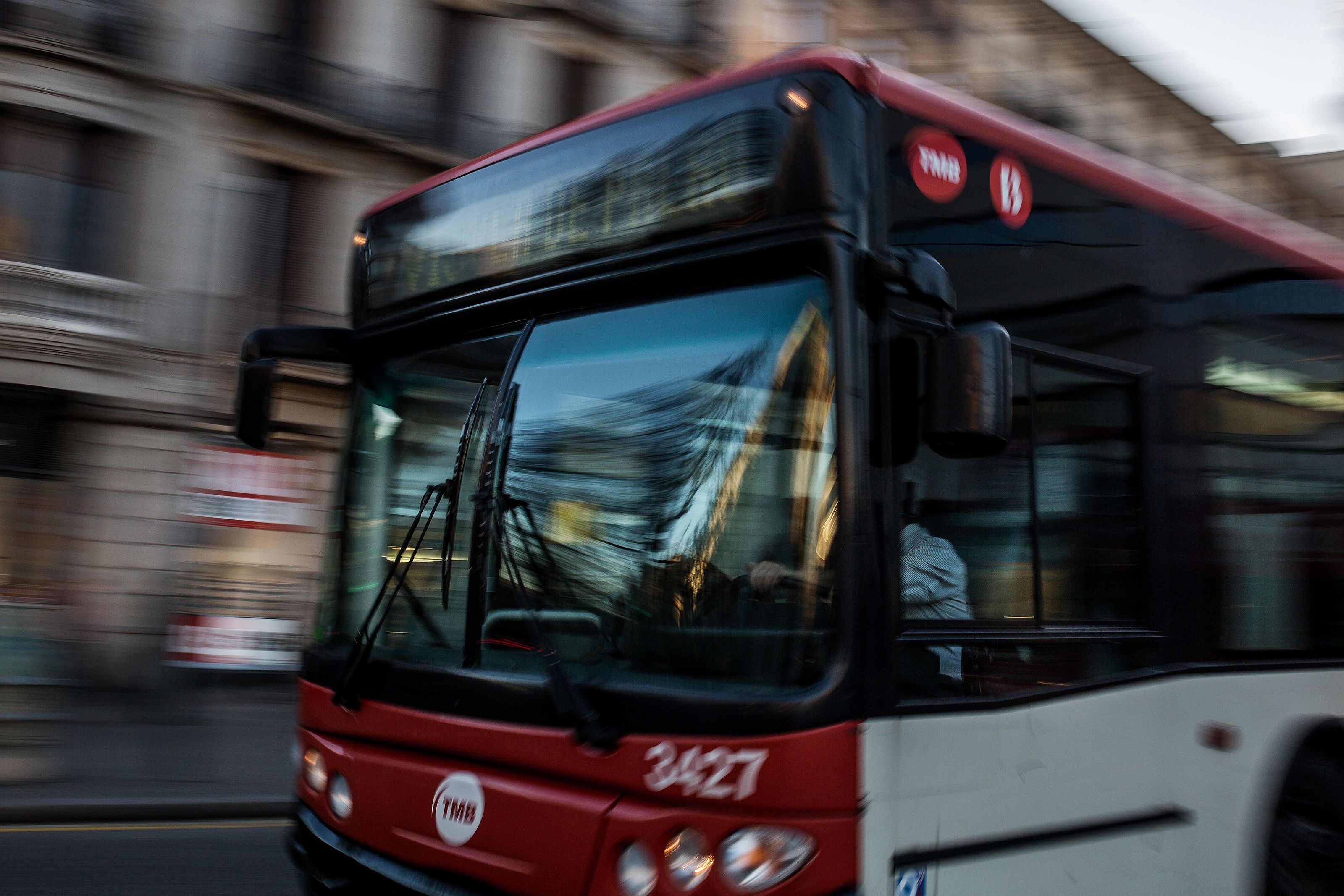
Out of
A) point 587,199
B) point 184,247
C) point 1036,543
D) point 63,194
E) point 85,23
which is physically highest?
point 85,23

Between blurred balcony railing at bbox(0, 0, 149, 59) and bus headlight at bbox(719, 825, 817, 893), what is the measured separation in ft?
48.9

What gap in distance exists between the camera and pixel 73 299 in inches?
555

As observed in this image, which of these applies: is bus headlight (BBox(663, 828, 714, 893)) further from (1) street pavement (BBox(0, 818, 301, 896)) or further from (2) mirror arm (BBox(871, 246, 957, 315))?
(1) street pavement (BBox(0, 818, 301, 896))

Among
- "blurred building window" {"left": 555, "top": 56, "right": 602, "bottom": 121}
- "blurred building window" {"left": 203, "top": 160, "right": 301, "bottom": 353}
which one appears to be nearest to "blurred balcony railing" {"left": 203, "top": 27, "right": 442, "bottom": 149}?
"blurred building window" {"left": 203, "top": 160, "right": 301, "bottom": 353}

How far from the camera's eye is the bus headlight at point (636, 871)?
262 centimetres

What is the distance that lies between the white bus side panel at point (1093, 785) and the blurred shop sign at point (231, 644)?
39.0 ft

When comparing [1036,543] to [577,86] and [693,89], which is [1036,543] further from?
[577,86]

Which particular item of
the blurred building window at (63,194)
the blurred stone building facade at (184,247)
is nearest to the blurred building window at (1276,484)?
the blurred stone building facade at (184,247)

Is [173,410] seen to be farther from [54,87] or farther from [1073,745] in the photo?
[1073,745]

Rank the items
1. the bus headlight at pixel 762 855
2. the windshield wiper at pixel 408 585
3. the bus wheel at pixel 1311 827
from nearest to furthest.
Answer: the bus headlight at pixel 762 855, the windshield wiper at pixel 408 585, the bus wheel at pixel 1311 827

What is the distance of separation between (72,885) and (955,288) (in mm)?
4732

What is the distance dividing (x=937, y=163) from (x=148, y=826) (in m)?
6.25

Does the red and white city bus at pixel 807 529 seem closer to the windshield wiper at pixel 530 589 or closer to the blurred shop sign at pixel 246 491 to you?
the windshield wiper at pixel 530 589

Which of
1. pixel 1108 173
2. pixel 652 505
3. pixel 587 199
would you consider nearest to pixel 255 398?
pixel 587 199
